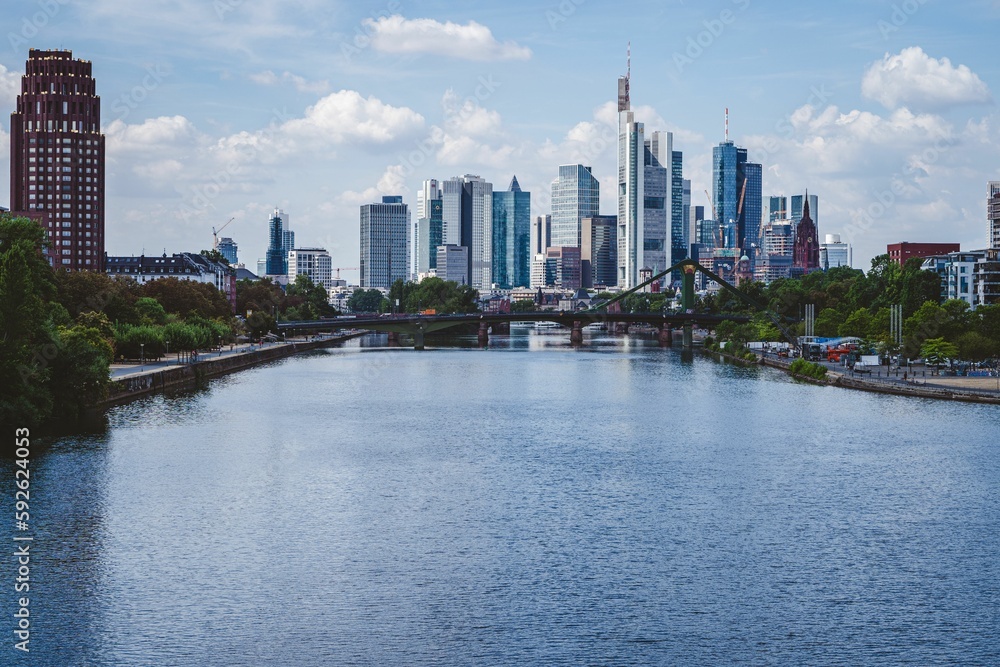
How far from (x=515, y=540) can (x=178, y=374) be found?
52.5 meters

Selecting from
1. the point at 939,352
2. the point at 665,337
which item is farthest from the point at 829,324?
the point at 665,337

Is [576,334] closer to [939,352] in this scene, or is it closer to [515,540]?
[939,352]

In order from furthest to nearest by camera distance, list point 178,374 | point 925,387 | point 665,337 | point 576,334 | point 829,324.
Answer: point 665,337 < point 576,334 < point 829,324 < point 178,374 < point 925,387

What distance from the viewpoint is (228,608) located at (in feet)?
94.3

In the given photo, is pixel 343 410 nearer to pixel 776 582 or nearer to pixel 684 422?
pixel 684 422

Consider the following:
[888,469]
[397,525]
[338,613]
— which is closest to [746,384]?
[888,469]

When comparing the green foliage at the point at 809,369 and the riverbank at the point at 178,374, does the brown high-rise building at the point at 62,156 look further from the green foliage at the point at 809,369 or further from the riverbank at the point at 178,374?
the green foliage at the point at 809,369

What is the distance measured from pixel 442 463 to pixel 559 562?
648 inches

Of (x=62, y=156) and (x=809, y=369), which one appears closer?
(x=809, y=369)

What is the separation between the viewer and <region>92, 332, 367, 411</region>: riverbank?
69.8 m

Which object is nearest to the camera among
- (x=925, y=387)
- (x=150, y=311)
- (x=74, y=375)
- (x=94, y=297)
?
(x=74, y=375)

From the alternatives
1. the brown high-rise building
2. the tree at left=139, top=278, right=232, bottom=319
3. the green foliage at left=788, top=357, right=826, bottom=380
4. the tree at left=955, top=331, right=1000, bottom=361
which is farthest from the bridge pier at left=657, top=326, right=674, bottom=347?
the brown high-rise building

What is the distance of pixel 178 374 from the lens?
8256 centimetres

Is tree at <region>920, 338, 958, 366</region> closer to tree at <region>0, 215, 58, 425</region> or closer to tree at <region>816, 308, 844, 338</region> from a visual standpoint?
tree at <region>816, 308, 844, 338</region>
